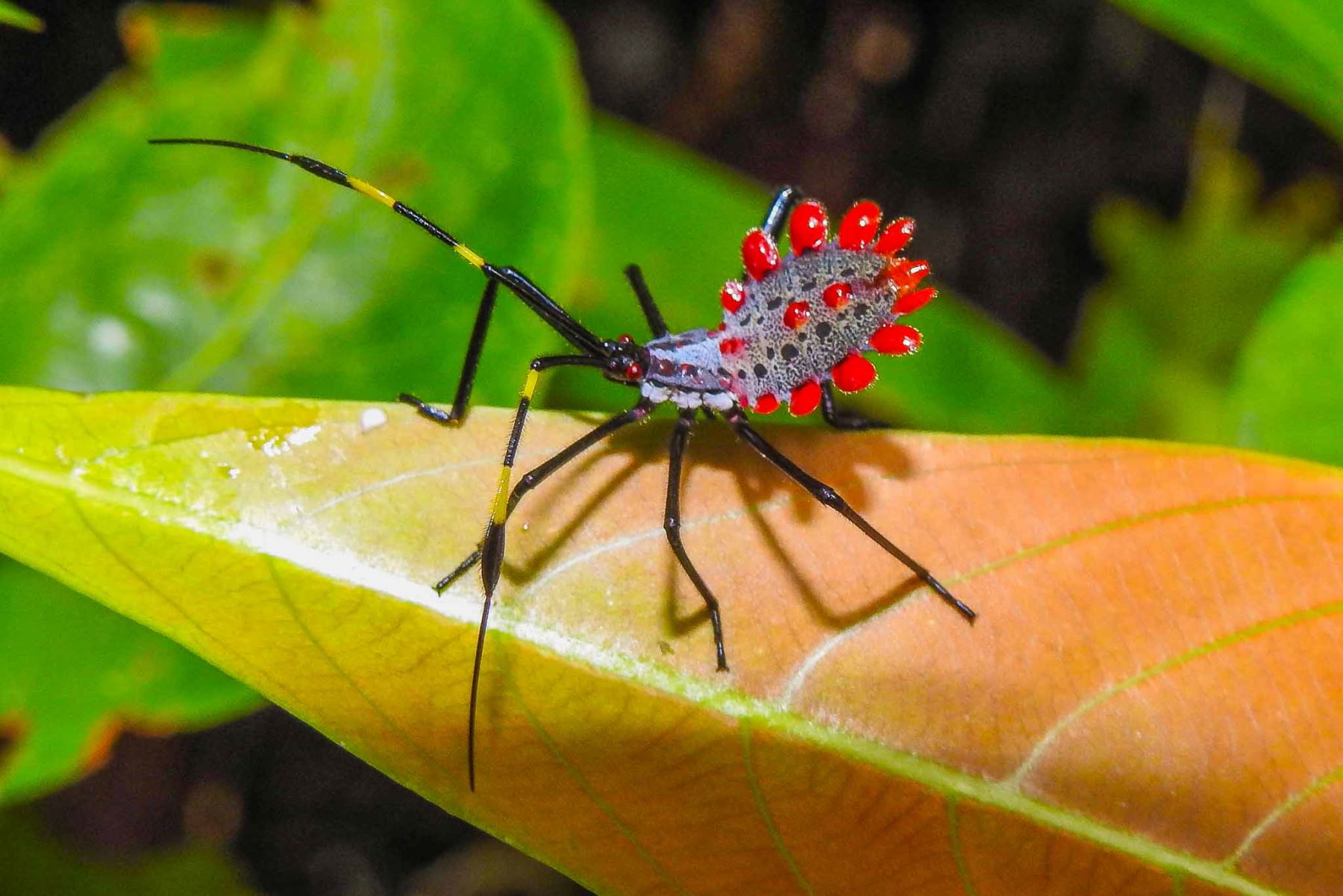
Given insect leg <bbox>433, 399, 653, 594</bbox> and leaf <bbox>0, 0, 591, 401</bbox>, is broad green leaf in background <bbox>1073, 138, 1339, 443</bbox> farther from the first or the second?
insect leg <bbox>433, 399, 653, 594</bbox>

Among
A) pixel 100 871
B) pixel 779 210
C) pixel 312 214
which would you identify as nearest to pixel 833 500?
pixel 779 210

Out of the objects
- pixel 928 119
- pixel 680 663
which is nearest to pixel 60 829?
pixel 680 663

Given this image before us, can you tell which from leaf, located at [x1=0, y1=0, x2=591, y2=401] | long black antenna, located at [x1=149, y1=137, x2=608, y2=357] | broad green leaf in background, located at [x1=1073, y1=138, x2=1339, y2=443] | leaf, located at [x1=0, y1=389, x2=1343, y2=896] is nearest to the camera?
leaf, located at [x1=0, y1=389, x2=1343, y2=896]

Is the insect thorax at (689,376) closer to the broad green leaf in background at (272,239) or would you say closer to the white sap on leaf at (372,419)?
the broad green leaf in background at (272,239)

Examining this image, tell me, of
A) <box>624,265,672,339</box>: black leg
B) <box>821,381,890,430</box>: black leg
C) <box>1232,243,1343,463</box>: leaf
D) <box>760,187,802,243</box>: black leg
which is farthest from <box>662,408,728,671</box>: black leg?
<box>1232,243,1343,463</box>: leaf

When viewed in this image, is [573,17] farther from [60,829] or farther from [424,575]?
[424,575]

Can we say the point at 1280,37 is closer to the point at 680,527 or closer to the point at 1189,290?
the point at 680,527

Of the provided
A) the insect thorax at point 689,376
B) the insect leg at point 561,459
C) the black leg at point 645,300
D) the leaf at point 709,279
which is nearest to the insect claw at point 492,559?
the insect leg at point 561,459
